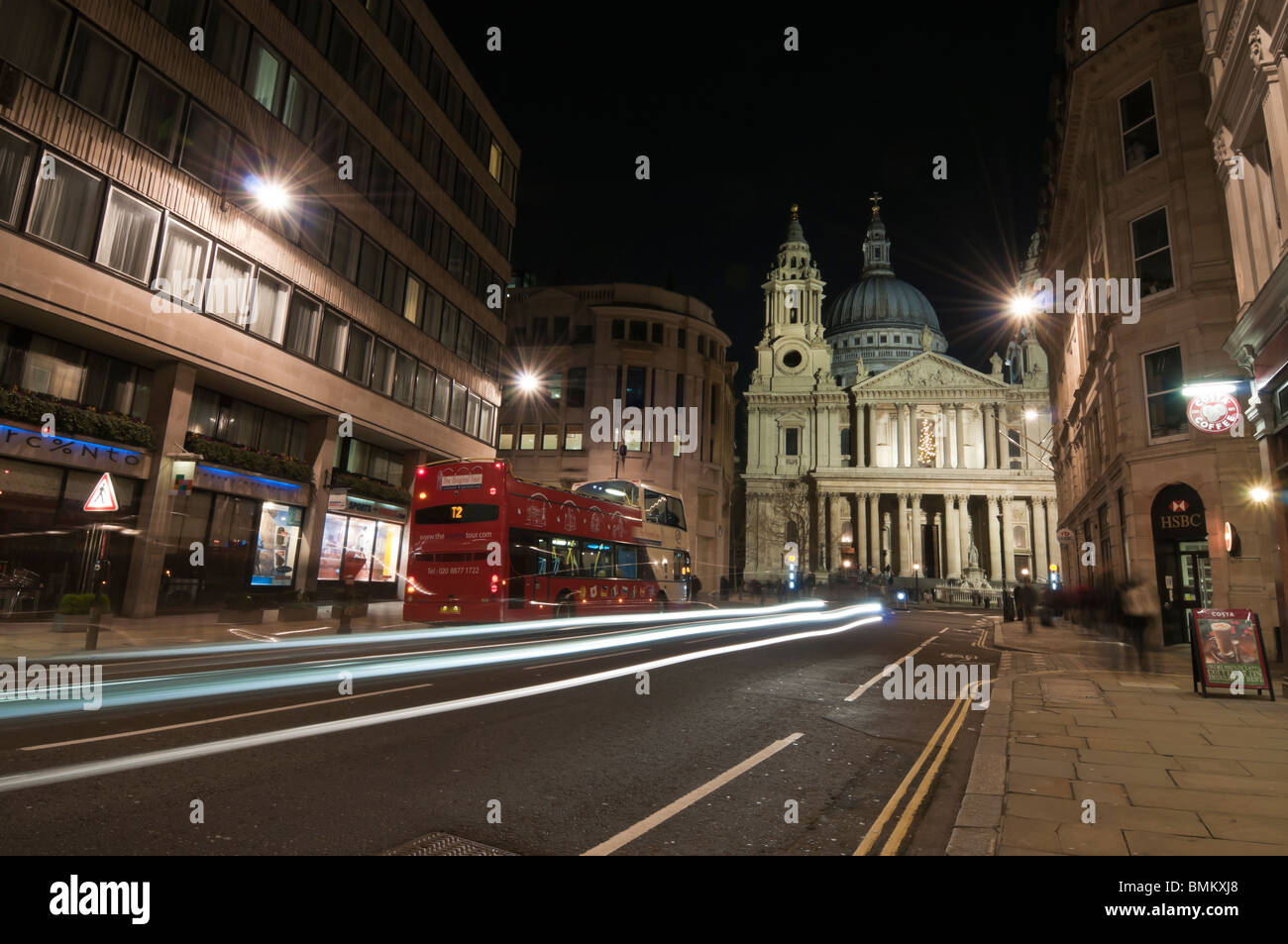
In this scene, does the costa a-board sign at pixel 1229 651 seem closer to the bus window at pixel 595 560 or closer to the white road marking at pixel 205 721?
the white road marking at pixel 205 721

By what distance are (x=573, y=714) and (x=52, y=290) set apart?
15473 millimetres

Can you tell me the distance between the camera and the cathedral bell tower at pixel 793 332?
3211 inches

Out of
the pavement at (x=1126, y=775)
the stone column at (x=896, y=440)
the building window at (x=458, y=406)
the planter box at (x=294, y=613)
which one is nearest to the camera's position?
the pavement at (x=1126, y=775)

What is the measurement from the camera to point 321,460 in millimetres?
23141

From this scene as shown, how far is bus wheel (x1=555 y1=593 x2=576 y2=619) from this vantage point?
1822cm

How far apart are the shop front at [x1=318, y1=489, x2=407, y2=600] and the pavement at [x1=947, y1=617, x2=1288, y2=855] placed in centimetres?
2111

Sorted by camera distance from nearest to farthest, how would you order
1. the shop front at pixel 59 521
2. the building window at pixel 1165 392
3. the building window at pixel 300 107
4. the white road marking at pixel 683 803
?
the white road marking at pixel 683 803, the shop front at pixel 59 521, the building window at pixel 1165 392, the building window at pixel 300 107

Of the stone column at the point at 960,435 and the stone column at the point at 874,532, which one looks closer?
the stone column at the point at 874,532

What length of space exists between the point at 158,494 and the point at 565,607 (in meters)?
10.8

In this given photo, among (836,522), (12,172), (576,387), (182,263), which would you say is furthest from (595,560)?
(836,522)

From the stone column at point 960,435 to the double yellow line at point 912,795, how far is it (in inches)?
2847

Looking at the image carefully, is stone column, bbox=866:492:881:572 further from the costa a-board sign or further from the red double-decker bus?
the costa a-board sign

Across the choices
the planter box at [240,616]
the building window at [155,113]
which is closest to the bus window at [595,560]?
the planter box at [240,616]
